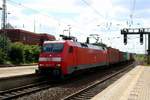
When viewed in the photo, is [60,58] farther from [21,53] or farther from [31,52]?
[31,52]

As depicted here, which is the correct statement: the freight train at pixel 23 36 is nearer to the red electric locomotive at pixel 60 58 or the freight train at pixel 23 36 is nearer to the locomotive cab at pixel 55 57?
the red electric locomotive at pixel 60 58

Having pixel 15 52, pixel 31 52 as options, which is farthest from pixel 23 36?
pixel 15 52

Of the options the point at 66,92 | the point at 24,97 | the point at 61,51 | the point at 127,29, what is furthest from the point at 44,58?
the point at 127,29

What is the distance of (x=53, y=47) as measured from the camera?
947 inches

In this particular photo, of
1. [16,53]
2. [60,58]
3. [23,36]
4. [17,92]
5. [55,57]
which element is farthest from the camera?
[23,36]

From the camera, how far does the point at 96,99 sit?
1562 centimetres

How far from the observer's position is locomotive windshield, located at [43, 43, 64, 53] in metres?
23.6

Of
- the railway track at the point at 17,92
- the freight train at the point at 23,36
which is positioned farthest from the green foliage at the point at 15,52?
the railway track at the point at 17,92

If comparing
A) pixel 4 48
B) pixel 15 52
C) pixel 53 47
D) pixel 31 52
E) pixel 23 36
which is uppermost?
pixel 23 36

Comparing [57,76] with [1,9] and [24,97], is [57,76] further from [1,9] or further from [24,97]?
[1,9]

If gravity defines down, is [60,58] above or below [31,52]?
above

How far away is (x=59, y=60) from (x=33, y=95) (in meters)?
6.20

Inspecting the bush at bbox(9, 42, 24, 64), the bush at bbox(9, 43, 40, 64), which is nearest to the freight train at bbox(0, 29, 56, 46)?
the bush at bbox(9, 43, 40, 64)

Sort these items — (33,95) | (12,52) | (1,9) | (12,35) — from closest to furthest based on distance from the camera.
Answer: (33,95) < (1,9) < (12,52) < (12,35)
